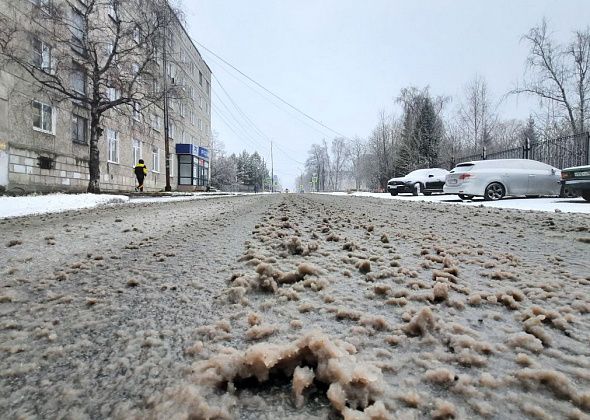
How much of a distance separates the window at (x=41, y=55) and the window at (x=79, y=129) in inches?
104

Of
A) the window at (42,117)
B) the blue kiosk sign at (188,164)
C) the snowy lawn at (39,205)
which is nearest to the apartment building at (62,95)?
the window at (42,117)

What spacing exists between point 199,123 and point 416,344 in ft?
135

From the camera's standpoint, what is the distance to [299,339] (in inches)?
30.3

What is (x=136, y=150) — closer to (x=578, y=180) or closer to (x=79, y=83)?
(x=79, y=83)

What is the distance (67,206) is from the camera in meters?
7.59

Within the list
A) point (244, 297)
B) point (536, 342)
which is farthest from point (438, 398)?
point (244, 297)

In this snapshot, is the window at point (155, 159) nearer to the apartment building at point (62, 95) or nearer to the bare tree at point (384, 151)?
the apartment building at point (62, 95)

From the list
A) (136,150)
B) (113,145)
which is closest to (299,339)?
(113,145)

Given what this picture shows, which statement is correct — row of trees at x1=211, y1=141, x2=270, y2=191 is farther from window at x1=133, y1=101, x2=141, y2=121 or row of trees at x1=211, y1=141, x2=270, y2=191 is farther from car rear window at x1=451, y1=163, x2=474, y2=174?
car rear window at x1=451, y1=163, x2=474, y2=174

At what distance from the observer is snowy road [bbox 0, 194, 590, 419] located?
0.63 m

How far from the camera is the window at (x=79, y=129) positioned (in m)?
15.8

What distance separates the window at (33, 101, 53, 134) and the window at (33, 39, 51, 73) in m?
1.42

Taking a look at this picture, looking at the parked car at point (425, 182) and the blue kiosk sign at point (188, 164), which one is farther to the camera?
the blue kiosk sign at point (188, 164)

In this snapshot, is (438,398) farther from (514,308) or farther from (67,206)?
(67,206)
